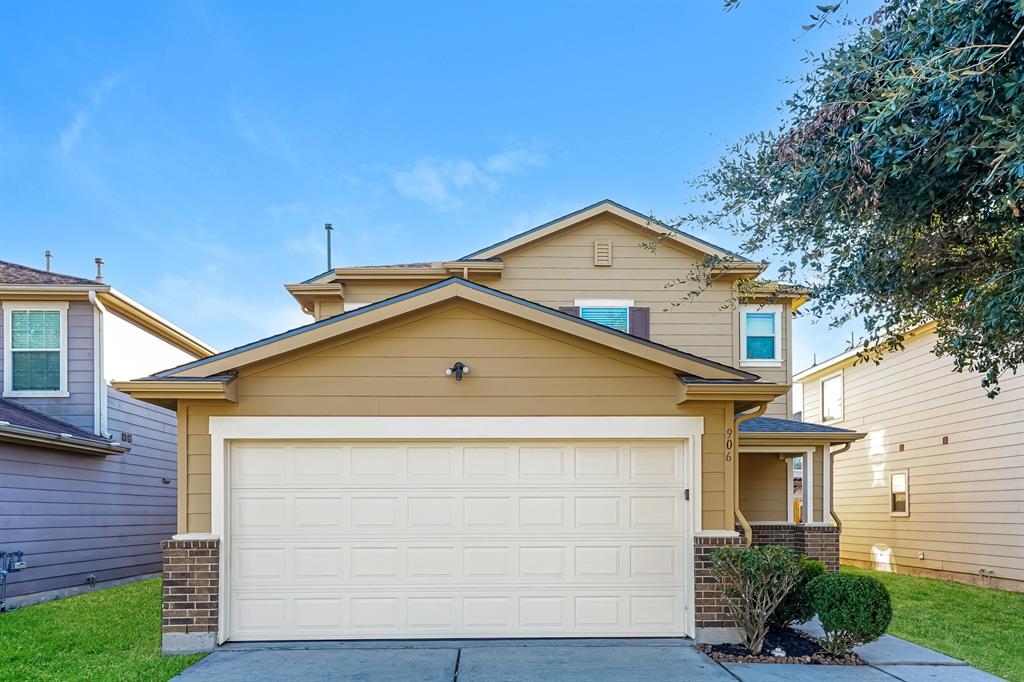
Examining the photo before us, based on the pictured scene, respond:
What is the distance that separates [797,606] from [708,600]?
92 centimetres

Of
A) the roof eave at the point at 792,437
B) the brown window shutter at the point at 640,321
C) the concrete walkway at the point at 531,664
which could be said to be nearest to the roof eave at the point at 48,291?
the concrete walkway at the point at 531,664

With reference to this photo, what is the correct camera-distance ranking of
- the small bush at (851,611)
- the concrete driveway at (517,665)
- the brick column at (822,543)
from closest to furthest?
1. the concrete driveway at (517,665)
2. the small bush at (851,611)
3. the brick column at (822,543)

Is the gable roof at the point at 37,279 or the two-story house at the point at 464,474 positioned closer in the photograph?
the two-story house at the point at 464,474

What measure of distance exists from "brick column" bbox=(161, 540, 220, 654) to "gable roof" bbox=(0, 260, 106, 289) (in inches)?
247

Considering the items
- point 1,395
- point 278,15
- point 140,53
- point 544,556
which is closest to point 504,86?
point 278,15

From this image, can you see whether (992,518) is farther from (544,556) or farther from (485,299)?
(485,299)

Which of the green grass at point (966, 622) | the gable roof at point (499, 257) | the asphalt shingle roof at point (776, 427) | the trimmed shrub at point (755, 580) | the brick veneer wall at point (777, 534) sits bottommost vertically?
the green grass at point (966, 622)

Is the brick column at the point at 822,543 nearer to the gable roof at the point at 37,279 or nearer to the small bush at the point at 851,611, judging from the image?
the small bush at the point at 851,611

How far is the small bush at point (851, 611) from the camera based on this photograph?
711 centimetres

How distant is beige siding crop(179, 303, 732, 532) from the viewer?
7.99 m

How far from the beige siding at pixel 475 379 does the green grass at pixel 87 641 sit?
266 centimetres

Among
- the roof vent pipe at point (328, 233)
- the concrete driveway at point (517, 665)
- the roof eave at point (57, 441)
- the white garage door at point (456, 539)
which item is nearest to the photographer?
the concrete driveway at point (517, 665)

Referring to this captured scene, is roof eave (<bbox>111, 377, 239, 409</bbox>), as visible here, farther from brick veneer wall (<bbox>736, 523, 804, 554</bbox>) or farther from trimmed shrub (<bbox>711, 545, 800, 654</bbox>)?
brick veneer wall (<bbox>736, 523, 804, 554</bbox>)

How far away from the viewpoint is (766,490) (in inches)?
520
